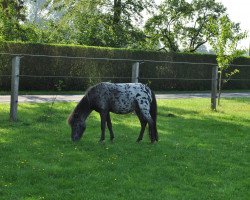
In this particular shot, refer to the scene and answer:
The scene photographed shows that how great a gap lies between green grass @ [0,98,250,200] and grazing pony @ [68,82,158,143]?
369mm

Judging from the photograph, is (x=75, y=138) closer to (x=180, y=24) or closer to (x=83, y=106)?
(x=83, y=106)

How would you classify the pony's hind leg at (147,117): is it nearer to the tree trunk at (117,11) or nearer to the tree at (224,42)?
the tree at (224,42)

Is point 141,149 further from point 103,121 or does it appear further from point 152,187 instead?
point 152,187

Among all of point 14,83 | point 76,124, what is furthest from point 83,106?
point 14,83

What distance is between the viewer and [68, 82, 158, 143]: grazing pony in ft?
29.8

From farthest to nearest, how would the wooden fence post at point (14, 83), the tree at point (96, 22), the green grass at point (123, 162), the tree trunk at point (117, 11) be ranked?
the tree trunk at point (117, 11) < the tree at point (96, 22) < the wooden fence post at point (14, 83) < the green grass at point (123, 162)

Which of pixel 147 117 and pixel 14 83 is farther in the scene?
pixel 14 83

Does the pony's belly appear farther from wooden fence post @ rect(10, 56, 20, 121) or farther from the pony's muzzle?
wooden fence post @ rect(10, 56, 20, 121)

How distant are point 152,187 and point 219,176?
136 centimetres

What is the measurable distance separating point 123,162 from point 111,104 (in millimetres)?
1960

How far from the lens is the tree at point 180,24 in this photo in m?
44.3

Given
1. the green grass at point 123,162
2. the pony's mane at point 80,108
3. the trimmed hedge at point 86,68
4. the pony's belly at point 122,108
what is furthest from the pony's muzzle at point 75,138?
A: the trimmed hedge at point 86,68

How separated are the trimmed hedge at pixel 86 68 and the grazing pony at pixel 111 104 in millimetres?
9538

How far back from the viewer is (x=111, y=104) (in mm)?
9172
